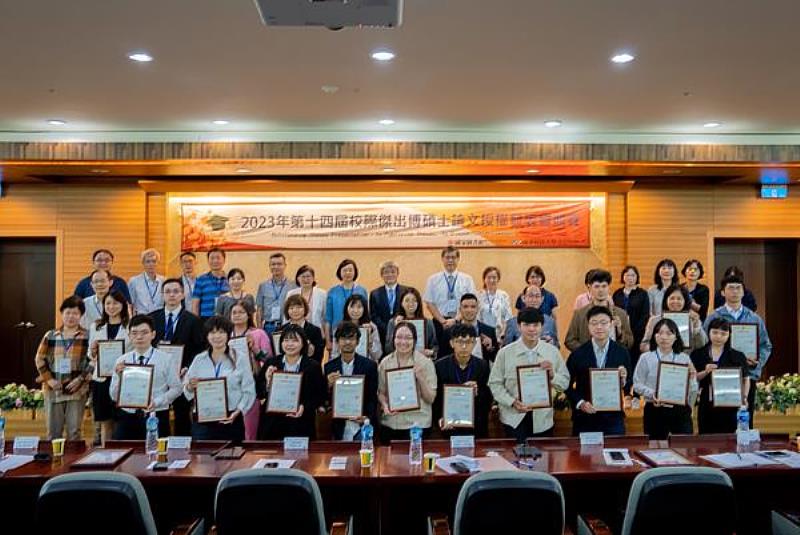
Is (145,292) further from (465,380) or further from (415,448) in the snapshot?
(415,448)

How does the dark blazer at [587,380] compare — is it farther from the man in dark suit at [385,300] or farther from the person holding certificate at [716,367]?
the man in dark suit at [385,300]

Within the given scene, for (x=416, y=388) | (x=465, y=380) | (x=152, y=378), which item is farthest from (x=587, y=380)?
(x=152, y=378)

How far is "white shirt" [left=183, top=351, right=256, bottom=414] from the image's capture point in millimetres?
4641

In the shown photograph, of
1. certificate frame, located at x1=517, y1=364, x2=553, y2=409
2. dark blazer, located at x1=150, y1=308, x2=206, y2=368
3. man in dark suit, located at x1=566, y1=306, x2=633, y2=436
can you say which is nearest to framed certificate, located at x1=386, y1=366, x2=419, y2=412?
certificate frame, located at x1=517, y1=364, x2=553, y2=409

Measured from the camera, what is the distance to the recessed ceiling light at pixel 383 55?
16.5ft

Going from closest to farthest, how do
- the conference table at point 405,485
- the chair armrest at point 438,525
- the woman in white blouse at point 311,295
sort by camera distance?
the chair armrest at point 438,525, the conference table at point 405,485, the woman in white blouse at point 311,295

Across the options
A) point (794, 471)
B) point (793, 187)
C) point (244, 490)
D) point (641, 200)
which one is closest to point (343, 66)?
point (244, 490)

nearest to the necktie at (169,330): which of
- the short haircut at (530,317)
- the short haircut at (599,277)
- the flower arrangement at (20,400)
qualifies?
the flower arrangement at (20,400)

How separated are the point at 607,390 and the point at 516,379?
554 mm

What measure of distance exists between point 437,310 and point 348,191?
2779 mm

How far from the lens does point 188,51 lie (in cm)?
499

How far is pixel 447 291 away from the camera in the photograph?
23.0ft

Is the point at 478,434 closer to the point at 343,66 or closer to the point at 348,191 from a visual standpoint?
the point at 343,66

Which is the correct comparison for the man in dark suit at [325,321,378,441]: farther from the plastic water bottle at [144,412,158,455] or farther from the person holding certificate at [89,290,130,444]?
the person holding certificate at [89,290,130,444]
